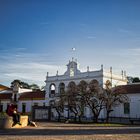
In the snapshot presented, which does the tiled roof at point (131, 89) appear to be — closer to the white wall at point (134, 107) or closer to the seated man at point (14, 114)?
the white wall at point (134, 107)

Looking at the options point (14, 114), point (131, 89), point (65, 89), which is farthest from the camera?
point (65, 89)

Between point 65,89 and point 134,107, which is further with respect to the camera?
point 65,89

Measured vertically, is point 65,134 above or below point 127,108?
below

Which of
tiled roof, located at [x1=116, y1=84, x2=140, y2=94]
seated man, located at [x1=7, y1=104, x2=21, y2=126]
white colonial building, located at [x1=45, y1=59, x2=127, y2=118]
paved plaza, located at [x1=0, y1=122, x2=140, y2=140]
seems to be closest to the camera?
paved plaza, located at [x1=0, y1=122, x2=140, y2=140]

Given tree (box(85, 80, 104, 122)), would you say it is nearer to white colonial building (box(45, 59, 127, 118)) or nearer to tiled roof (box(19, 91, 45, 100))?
white colonial building (box(45, 59, 127, 118))

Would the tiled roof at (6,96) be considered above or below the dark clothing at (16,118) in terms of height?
above

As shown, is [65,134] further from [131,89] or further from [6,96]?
[6,96]

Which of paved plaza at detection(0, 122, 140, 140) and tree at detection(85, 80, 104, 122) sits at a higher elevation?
tree at detection(85, 80, 104, 122)

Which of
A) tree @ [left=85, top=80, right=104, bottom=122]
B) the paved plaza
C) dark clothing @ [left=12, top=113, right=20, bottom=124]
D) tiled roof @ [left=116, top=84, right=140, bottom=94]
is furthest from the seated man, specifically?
tiled roof @ [left=116, top=84, right=140, bottom=94]

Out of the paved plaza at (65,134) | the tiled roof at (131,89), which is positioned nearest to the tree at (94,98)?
the tiled roof at (131,89)

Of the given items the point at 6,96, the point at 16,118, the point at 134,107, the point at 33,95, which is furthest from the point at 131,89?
the point at 6,96

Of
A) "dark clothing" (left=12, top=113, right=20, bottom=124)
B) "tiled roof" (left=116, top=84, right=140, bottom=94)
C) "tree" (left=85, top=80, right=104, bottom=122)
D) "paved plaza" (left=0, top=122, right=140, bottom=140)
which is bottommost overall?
"paved plaza" (left=0, top=122, right=140, bottom=140)

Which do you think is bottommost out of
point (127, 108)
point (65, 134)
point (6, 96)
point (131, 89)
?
point (65, 134)

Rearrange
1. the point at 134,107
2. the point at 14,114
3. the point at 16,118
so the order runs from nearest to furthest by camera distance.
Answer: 1. the point at 14,114
2. the point at 16,118
3. the point at 134,107
